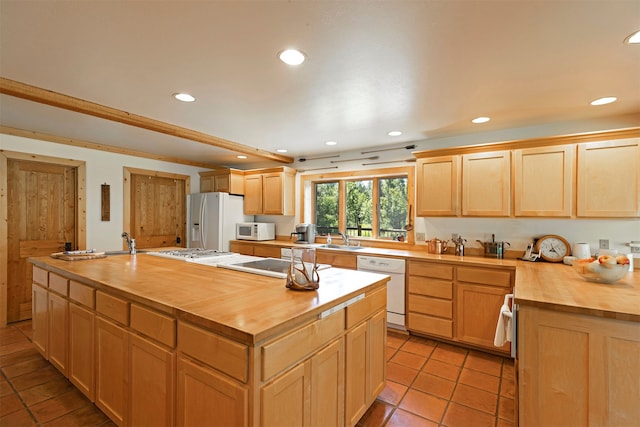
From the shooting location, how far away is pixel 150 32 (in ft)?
5.24

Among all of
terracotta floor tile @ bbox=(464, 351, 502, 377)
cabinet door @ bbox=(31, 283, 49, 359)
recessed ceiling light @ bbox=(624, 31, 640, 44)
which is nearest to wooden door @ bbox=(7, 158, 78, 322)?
cabinet door @ bbox=(31, 283, 49, 359)

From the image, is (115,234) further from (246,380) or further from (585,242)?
(585,242)

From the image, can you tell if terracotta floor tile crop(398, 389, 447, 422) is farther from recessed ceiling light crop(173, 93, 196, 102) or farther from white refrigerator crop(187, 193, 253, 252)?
white refrigerator crop(187, 193, 253, 252)

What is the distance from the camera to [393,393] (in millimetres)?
2275

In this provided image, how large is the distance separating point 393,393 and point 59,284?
8.96ft

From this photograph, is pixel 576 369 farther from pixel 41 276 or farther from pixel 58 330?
pixel 41 276

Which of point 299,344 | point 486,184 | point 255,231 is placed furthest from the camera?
point 255,231

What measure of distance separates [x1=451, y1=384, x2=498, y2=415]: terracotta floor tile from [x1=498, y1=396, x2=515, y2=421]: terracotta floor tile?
31mm

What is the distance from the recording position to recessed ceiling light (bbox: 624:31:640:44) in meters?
1.59

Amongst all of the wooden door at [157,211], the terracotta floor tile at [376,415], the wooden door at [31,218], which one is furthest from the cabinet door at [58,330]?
the wooden door at [157,211]

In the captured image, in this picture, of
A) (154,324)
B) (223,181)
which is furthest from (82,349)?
(223,181)

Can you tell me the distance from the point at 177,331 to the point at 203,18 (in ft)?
5.07

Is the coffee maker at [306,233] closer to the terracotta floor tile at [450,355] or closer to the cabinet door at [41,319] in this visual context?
the terracotta floor tile at [450,355]

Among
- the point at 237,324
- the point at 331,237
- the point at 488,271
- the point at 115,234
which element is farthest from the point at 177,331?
the point at 115,234
